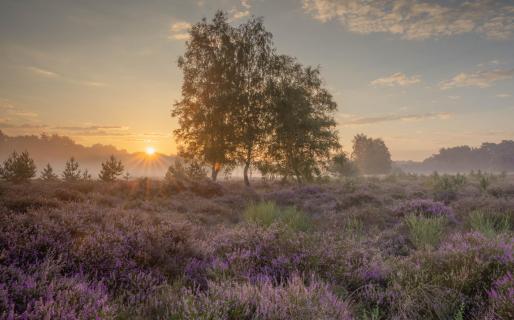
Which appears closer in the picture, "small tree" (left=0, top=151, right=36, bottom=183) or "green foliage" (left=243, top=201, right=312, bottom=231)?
"green foliage" (left=243, top=201, right=312, bottom=231)

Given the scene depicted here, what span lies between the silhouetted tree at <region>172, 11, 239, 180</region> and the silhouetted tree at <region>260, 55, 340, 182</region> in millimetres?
3281

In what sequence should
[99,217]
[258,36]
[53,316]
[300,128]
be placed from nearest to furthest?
[53,316]
[99,217]
[300,128]
[258,36]

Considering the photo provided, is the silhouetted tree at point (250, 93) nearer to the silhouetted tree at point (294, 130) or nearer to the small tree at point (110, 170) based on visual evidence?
the silhouetted tree at point (294, 130)

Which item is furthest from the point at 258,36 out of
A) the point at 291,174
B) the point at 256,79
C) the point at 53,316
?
the point at 53,316

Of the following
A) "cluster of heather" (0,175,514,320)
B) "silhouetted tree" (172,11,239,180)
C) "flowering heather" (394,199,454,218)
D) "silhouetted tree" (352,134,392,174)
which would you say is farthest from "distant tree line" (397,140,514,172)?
"cluster of heather" (0,175,514,320)

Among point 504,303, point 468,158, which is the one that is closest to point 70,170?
point 504,303

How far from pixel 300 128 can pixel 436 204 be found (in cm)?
1410

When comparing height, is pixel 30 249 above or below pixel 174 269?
above

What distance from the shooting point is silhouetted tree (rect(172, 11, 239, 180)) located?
2420cm

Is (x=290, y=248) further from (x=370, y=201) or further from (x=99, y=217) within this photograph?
(x=370, y=201)

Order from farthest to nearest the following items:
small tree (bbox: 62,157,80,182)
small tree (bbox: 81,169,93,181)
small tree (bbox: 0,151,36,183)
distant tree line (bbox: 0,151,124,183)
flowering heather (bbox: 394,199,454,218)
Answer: small tree (bbox: 62,157,80,182) → small tree (bbox: 0,151,36,183) → distant tree line (bbox: 0,151,124,183) → small tree (bbox: 81,169,93,181) → flowering heather (bbox: 394,199,454,218)

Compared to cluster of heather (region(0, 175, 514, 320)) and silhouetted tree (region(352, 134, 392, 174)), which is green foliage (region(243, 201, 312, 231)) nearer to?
cluster of heather (region(0, 175, 514, 320))

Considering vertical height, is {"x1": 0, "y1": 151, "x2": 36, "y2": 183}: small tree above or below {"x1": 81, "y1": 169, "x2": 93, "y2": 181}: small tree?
above

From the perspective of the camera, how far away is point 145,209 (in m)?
10.3
